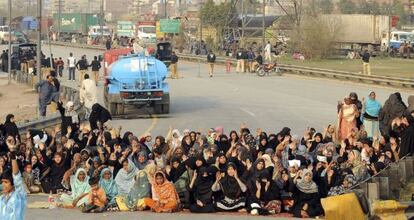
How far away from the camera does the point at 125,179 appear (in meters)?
15.8

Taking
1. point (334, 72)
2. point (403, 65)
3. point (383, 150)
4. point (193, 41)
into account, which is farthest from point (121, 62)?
point (193, 41)

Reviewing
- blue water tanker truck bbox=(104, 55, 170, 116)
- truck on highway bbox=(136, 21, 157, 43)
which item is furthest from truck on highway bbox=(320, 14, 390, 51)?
blue water tanker truck bbox=(104, 55, 170, 116)

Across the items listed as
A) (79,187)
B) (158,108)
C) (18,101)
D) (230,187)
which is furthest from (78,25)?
(230,187)

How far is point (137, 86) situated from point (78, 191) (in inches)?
579

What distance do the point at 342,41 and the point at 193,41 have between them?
605 inches

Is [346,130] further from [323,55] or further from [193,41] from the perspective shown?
[193,41]

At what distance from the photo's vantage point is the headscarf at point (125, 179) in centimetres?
1566

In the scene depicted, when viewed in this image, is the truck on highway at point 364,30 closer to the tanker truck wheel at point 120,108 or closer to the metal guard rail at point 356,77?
the metal guard rail at point 356,77

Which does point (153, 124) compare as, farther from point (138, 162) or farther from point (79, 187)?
point (79, 187)

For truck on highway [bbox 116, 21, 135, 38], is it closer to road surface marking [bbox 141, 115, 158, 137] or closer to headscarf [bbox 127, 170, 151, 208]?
road surface marking [bbox 141, 115, 158, 137]

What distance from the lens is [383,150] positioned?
17.2m

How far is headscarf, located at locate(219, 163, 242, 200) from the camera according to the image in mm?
15164

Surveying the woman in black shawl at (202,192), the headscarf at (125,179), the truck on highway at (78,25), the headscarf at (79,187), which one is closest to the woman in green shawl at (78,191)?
the headscarf at (79,187)

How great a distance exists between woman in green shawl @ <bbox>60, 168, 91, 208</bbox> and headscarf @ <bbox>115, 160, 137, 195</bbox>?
0.52 metres
